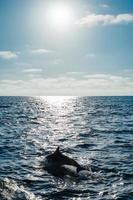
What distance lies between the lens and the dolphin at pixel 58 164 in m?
21.9

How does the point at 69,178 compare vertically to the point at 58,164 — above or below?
below

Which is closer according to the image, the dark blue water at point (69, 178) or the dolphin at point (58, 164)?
the dark blue water at point (69, 178)

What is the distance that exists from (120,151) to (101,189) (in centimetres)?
1273

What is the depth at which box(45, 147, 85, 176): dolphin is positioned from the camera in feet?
71.8

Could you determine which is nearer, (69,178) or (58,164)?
(69,178)

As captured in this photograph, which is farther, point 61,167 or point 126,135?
point 126,135

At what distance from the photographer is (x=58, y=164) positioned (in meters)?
23.0

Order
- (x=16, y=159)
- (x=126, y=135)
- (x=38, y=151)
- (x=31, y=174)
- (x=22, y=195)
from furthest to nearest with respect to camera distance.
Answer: (x=126, y=135)
(x=38, y=151)
(x=16, y=159)
(x=31, y=174)
(x=22, y=195)

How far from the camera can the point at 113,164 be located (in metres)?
25.5

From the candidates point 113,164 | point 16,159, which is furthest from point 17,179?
point 113,164

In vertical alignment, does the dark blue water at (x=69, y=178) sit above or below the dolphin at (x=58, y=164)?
below

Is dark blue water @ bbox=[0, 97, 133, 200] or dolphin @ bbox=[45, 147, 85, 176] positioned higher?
dolphin @ bbox=[45, 147, 85, 176]

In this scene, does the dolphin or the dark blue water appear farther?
the dolphin

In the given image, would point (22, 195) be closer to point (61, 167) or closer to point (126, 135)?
point (61, 167)
